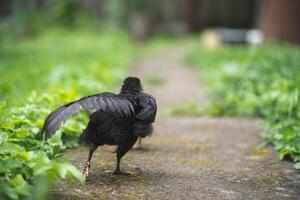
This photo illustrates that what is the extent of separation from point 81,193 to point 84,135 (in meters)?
0.56

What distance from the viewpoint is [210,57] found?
539 inches

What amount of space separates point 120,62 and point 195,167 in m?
8.20

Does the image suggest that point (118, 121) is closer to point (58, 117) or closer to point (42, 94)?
point (58, 117)

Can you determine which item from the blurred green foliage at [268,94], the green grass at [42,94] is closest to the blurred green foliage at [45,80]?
the green grass at [42,94]

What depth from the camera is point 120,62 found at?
13016mm

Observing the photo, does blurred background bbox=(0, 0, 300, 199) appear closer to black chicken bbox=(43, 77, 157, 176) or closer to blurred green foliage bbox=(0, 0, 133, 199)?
blurred green foliage bbox=(0, 0, 133, 199)

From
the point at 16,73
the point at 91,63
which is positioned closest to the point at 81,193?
the point at 16,73

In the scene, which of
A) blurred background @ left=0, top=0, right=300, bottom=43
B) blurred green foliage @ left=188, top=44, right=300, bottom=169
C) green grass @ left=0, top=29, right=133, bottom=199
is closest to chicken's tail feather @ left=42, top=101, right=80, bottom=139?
green grass @ left=0, top=29, right=133, bottom=199

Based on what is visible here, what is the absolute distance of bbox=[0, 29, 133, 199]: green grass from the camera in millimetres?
3541

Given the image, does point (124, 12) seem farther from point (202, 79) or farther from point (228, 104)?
point (228, 104)

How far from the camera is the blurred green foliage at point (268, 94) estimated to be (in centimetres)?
550

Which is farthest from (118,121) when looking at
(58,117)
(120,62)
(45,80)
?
(120,62)

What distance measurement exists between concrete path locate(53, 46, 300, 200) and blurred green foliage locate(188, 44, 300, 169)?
0.18 metres

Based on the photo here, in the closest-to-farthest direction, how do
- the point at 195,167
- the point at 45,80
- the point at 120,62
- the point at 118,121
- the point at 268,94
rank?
the point at 118,121 → the point at 195,167 → the point at 268,94 → the point at 45,80 → the point at 120,62
